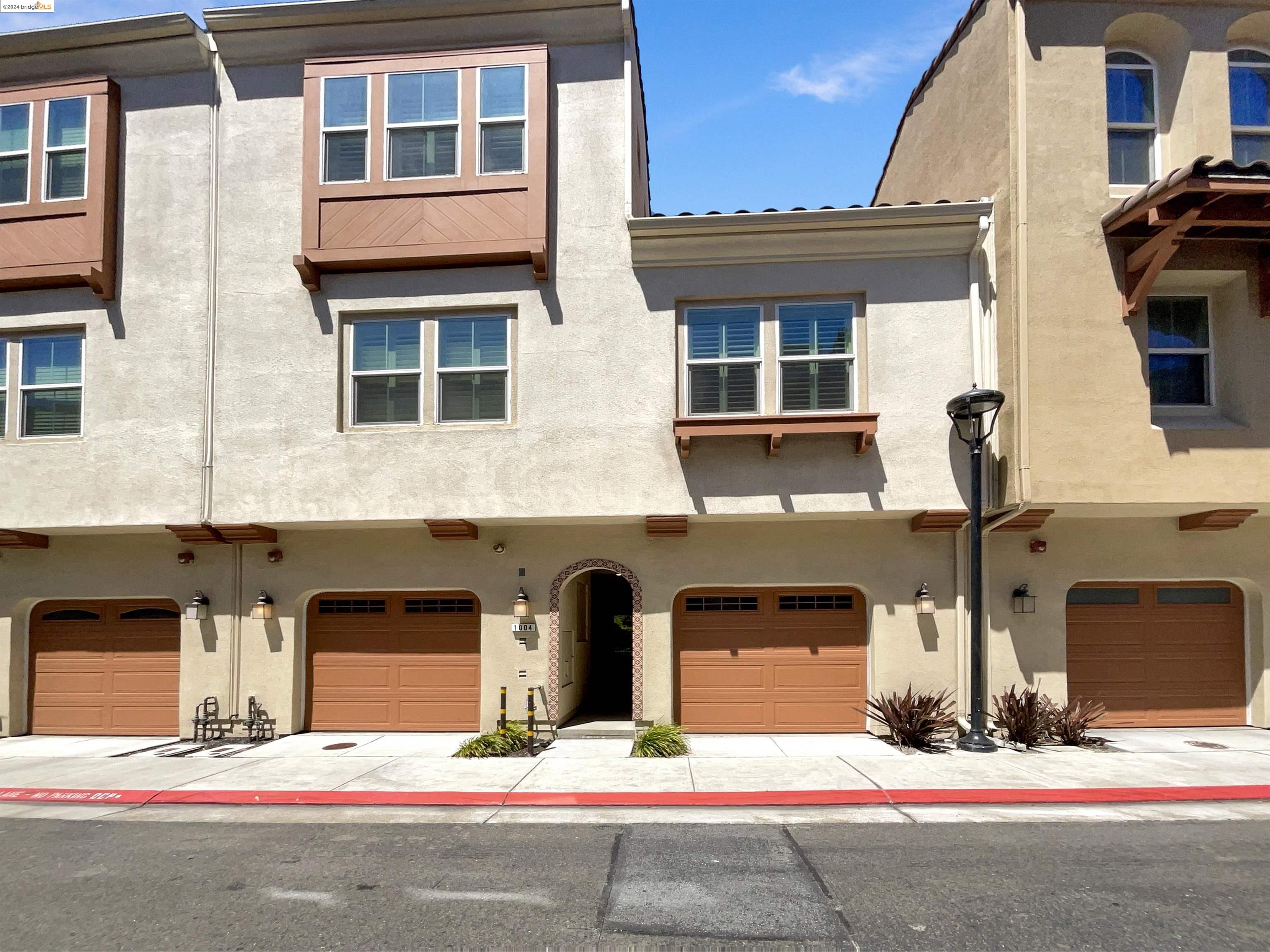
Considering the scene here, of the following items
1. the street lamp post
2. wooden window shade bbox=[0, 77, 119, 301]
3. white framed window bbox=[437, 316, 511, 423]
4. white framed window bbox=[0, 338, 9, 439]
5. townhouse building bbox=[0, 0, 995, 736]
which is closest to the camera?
the street lamp post

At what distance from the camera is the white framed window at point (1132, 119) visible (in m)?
12.4

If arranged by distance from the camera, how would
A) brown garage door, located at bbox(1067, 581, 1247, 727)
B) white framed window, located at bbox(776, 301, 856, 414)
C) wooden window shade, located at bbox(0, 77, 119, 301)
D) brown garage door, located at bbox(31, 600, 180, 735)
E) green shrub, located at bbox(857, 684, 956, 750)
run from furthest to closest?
brown garage door, located at bbox(31, 600, 180, 735)
wooden window shade, located at bbox(0, 77, 119, 301)
brown garage door, located at bbox(1067, 581, 1247, 727)
white framed window, located at bbox(776, 301, 856, 414)
green shrub, located at bbox(857, 684, 956, 750)

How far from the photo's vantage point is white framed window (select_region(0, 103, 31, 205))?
13672mm

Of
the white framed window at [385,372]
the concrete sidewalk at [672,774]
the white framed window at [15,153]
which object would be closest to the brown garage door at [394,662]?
the concrete sidewalk at [672,774]

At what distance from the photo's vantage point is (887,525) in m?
13.1

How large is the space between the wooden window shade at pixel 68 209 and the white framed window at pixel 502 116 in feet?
19.2

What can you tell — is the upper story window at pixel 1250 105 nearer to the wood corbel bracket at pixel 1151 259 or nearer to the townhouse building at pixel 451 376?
the wood corbel bracket at pixel 1151 259

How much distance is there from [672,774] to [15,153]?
13.8 m

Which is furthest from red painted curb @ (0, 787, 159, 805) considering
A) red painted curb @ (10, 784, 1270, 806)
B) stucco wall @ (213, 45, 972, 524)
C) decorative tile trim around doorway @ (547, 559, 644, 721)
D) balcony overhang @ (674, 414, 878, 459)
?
balcony overhang @ (674, 414, 878, 459)

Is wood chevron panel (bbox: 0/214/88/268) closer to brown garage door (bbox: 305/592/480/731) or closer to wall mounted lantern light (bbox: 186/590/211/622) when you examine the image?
wall mounted lantern light (bbox: 186/590/211/622)

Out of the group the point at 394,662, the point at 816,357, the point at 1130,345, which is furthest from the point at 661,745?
the point at 1130,345

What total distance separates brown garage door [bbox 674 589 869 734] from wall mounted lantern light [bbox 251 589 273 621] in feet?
20.8

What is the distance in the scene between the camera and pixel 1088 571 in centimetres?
1304

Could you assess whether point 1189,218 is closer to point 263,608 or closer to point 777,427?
point 777,427
